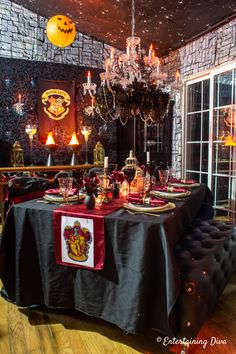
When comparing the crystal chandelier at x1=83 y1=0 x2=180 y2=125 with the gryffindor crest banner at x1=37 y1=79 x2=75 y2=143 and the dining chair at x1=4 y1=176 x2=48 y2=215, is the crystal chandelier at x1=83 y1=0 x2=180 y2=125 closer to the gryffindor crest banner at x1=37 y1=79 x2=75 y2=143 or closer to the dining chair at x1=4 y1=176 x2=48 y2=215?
the dining chair at x1=4 y1=176 x2=48 y2=215

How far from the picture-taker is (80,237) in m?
1.89

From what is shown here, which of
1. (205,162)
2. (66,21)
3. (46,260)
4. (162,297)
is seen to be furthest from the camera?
(205,162)

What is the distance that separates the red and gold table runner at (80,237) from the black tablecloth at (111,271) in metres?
0.05

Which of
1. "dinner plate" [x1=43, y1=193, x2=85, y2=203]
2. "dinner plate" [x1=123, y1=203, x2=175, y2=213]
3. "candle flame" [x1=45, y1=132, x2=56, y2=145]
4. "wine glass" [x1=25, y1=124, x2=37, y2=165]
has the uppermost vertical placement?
"wine glass" [x1=25, y1=124, x2=37, y2=165]

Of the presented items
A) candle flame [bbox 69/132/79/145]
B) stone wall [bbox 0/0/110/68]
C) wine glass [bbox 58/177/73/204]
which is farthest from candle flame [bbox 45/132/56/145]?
wine glass [bbox 58/177/73/204]

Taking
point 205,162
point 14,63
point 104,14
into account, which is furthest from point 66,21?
point 205,162

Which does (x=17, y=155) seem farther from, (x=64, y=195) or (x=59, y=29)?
(x=64, y=195)

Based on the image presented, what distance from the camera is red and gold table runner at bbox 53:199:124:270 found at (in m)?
1.85

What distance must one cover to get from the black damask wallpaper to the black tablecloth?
12.0ft

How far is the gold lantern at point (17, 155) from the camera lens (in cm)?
515

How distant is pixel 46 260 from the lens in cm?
203

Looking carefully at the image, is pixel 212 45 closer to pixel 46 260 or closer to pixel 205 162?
pixel 205 162

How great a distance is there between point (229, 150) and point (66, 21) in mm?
2963

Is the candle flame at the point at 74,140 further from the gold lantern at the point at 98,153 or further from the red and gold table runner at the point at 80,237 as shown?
the red and gold table runner at the point at 80,237
